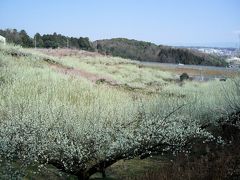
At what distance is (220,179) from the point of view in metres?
6.29

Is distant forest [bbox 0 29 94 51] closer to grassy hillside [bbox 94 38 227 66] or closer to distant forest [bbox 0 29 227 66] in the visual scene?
distant forest [bbox 0 29 227 66]

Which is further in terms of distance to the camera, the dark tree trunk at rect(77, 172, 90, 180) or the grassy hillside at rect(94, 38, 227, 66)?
the grassy hillside at rect(94, 38, 227, 66)

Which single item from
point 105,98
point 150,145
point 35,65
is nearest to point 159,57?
point 35,65

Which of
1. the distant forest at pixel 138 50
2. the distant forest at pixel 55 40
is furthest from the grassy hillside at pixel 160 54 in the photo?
the distant forest at pixel 55 40

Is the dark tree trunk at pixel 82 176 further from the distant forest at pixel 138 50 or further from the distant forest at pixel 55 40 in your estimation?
the distant forest at pixel 55 40

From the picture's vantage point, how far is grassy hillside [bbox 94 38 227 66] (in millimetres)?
80688

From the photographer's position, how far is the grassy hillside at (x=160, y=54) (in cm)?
8069

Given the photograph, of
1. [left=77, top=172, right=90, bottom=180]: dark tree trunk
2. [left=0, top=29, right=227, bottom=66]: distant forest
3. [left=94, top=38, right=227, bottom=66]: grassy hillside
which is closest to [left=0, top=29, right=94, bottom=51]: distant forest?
[left=0, top=29, right=227, bottom=66]: distant forest

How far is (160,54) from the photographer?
88750 millimetres

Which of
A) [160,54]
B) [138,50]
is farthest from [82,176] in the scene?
[138,50]

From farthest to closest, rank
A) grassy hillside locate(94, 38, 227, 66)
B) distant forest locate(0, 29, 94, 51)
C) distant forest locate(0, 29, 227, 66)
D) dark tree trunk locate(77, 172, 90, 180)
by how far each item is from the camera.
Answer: grassy hillside locate(94, 38, 227, 66) → distant forest locate(0, 29, 227, 66) → distant forest locate(0, 29, 94, 51) → dark tree trunk locate(77, 172, 90, 180)

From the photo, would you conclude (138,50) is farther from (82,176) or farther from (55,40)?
(82,176)

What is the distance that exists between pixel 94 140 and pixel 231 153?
2.59 metres

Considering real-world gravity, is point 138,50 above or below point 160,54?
above
